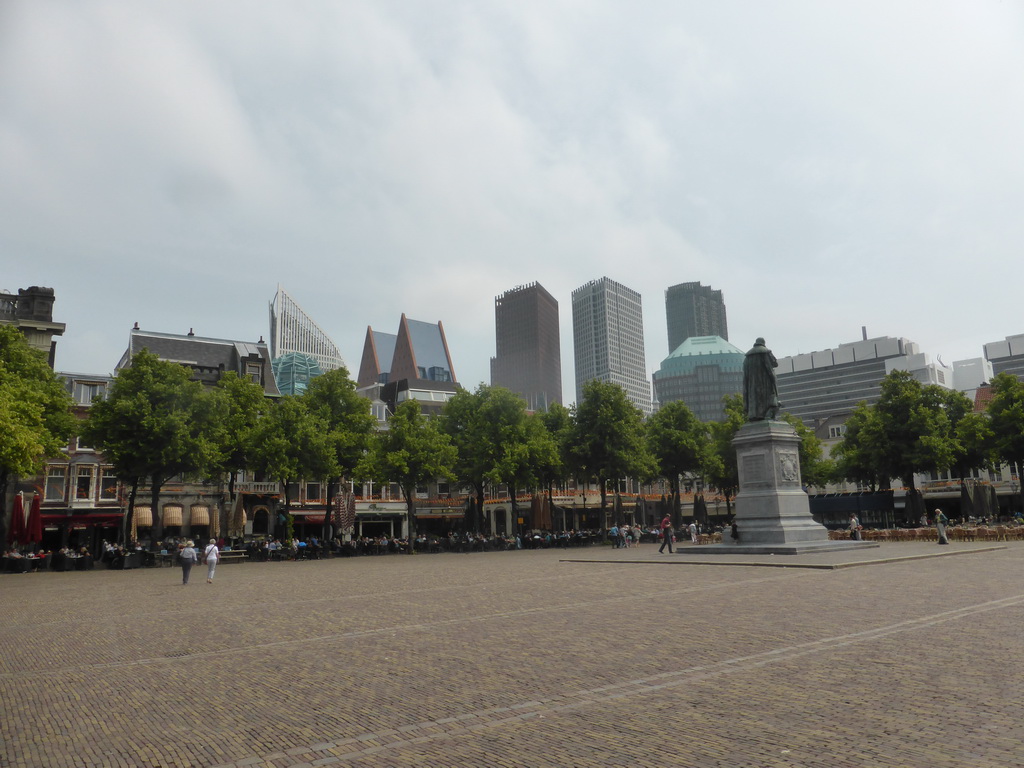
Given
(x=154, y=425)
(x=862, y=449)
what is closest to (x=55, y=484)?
(x=154, y=425)

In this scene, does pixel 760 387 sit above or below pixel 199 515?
→ above

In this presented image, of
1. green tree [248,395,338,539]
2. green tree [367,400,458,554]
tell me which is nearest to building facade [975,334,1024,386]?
green tree [367,400,458,554]

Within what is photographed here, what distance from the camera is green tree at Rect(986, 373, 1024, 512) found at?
53.1 metres

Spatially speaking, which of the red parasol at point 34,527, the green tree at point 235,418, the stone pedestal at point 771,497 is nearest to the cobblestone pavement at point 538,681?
the stone pedestal at point 771,497

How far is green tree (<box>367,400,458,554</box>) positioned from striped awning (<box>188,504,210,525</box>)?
14.0 meters

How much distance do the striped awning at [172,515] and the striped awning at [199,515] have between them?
3.20 ft

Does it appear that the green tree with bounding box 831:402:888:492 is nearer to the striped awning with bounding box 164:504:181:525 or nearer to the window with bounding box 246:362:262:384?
the window with bounding box 246:362:262:384

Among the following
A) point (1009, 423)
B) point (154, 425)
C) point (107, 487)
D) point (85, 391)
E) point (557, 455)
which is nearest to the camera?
point (154, 425)

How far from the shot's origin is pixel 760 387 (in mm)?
31859

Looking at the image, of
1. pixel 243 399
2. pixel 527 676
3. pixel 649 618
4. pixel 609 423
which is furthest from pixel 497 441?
pixel 527 676

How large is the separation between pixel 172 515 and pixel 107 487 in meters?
4.65

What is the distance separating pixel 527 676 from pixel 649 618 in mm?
4969

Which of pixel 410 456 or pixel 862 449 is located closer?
pixel 410 456

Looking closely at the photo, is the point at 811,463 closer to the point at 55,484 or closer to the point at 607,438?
the point at 607,438
